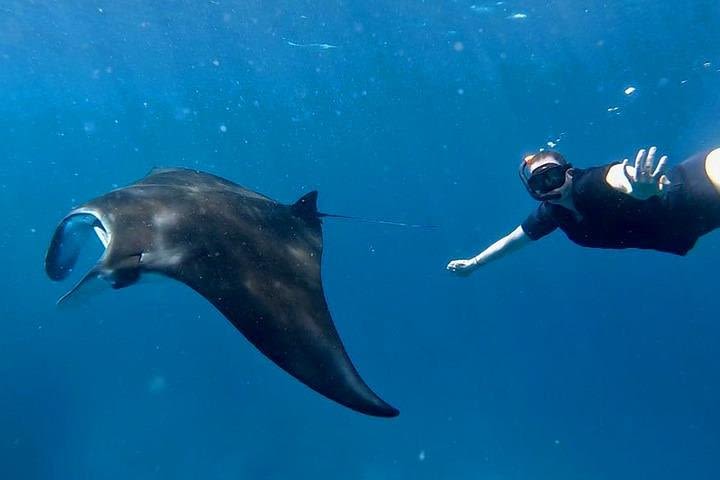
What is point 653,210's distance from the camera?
147 inches

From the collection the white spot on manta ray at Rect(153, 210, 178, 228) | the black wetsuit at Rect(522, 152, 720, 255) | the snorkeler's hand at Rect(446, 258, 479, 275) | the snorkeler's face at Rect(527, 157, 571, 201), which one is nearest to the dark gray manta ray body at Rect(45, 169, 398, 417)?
the white spot on manta ray at Rect(153, 210, 178, 228)

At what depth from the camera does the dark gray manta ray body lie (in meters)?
2.71

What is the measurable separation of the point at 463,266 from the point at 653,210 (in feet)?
6.64

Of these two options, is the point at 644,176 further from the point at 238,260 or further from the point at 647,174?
the point at 238,260

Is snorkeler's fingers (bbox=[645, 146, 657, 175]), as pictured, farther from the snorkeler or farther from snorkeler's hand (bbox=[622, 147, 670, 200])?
the snorkeler

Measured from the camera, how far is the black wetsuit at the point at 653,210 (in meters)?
3.74

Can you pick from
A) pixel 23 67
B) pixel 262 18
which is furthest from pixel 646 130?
pixel 23 67

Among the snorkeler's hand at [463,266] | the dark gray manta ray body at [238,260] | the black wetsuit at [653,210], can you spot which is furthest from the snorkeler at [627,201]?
the dark gray manta ray body at [238,260]

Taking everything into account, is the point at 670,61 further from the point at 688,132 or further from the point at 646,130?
the point at 688,132

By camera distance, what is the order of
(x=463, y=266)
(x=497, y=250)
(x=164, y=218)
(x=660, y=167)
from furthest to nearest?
(x=463, y=266) → (x=497, y=250) → (x=164, y=218) → (x=660, y=167)

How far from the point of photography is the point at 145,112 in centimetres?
4606

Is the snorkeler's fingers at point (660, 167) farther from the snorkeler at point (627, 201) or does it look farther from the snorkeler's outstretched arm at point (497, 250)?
the snorkeler's outstretched arm at point (497, 250)

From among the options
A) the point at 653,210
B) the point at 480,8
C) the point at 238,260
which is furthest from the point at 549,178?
the point at 480,8

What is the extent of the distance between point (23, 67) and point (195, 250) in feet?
113
